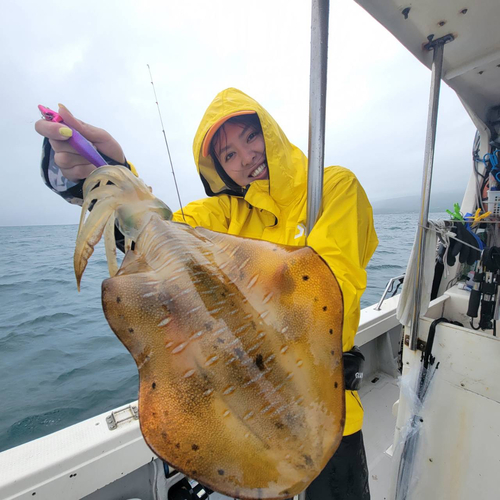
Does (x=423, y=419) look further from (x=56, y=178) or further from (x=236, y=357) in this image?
(x=56, y=178)

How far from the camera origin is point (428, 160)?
81.0 inches

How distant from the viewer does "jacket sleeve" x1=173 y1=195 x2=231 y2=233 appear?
184 cm

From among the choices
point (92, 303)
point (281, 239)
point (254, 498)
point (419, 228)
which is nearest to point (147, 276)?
point (254, 498)

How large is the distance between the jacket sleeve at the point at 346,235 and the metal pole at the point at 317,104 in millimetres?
99

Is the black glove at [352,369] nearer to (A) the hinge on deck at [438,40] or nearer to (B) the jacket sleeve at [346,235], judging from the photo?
(B) the jacket sleeve at [346,235]

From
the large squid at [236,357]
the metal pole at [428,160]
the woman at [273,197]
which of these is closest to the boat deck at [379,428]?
the woman at [273,197]

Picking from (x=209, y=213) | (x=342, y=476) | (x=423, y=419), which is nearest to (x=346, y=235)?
(x=209, y=213)

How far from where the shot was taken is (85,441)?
1.88 metres

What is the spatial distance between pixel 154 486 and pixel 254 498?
6.84ft

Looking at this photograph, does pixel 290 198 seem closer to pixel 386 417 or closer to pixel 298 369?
pixel 298 369

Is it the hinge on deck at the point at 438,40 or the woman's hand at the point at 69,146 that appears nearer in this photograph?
the woman's hand at the point at 69,146

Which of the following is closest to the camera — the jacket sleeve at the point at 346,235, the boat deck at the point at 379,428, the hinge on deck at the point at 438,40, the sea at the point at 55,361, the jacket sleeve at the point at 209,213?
the jacket sleeve at the point at 346,235

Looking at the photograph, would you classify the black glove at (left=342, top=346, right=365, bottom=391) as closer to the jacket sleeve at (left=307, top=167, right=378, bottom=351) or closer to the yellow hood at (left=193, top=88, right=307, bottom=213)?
the jacket sleeve at (left=307, top=167, right=378, bottom=351)

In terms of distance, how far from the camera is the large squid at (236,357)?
70cm
